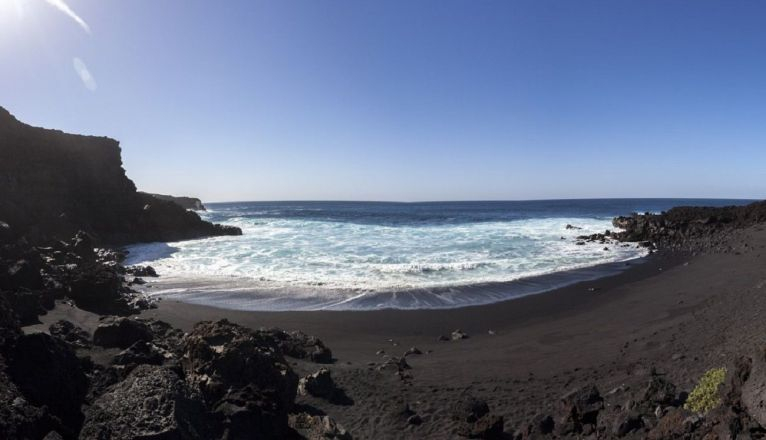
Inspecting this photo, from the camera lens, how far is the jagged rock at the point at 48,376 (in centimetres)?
444

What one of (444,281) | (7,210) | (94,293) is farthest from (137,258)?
(444,281)

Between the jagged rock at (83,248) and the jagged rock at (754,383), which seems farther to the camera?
the jagged rock at (83,248)

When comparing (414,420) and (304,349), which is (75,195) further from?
(414,420)

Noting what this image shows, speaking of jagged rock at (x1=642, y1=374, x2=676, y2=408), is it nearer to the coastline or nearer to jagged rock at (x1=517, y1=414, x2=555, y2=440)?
the coastline

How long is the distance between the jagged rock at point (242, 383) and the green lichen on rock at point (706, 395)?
4.68m

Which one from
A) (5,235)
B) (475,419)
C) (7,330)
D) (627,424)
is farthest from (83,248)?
(627,424)

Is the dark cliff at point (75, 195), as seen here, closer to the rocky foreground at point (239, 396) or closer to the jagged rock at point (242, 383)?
the rocky foreground at point (239, 396)

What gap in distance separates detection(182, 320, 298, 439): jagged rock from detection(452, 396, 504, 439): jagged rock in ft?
7.84

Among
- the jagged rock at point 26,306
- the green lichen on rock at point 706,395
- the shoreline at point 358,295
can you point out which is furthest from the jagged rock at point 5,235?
the green lichen on rock at point 706,395

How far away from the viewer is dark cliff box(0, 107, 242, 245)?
998 inches

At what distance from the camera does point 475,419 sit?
6109 mm

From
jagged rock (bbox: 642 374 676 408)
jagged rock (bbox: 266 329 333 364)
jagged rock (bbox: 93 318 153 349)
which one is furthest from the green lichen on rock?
jagged rock (bbox: 93 318 153 349)

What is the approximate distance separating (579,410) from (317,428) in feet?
11.2

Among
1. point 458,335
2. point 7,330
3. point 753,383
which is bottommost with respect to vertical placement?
point 458,335
